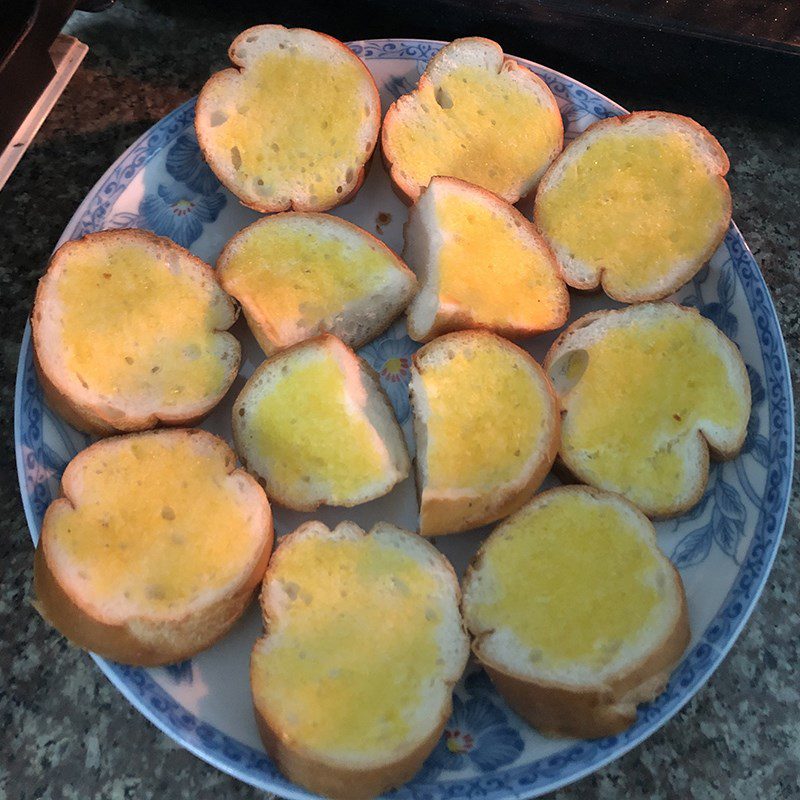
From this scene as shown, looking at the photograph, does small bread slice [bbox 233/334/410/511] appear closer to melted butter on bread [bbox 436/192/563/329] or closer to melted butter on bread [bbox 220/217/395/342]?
melted butter on bread [bbox 220/217/395/342]

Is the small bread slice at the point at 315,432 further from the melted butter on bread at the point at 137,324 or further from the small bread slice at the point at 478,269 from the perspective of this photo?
the small bread slice at the point at 478,269

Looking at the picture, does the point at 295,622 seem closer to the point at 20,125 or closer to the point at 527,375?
the point at 527,375

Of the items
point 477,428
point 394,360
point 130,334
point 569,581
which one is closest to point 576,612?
point 569,581

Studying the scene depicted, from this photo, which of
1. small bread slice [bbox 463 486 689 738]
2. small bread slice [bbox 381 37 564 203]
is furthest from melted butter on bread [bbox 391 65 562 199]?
small bread slice [bbox 463 486 689 738]

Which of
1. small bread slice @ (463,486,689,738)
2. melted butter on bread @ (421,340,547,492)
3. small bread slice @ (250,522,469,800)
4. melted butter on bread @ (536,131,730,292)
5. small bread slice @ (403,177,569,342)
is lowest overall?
small bread slice @ (250,522,469,800)

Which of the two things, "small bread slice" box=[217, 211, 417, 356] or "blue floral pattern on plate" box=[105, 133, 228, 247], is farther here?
"blue floral pattern on plate" box=[105, 133, 228, 247]
